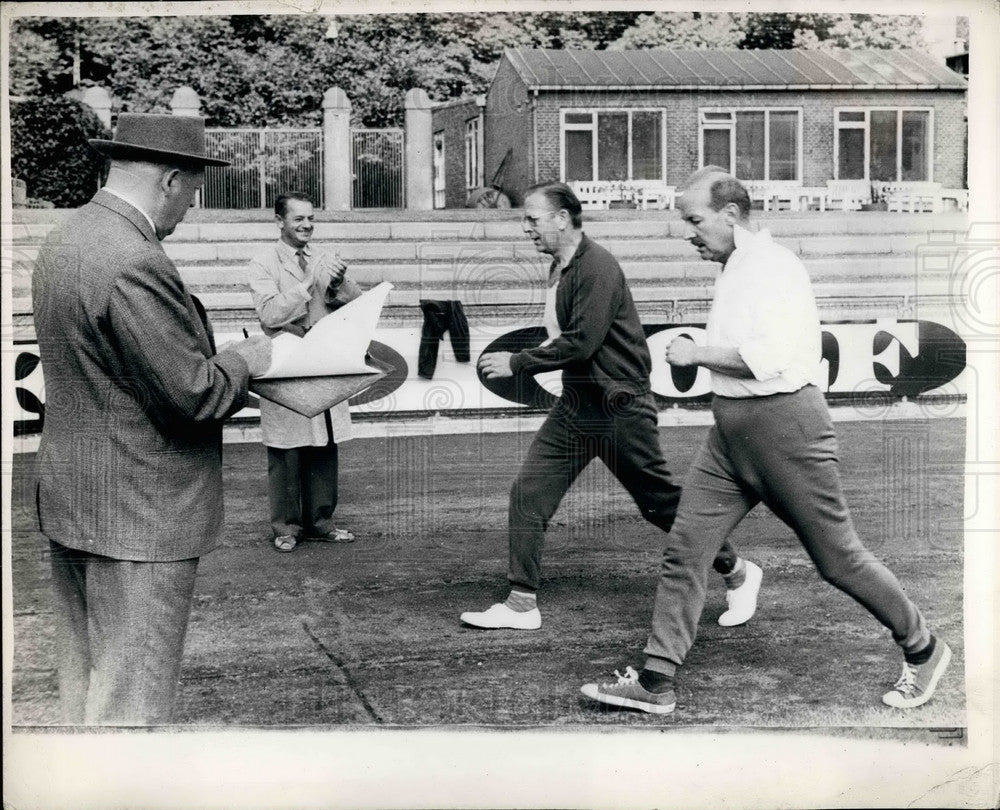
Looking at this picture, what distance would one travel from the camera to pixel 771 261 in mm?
4559

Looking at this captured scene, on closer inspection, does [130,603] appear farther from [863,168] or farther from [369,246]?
[863,168]

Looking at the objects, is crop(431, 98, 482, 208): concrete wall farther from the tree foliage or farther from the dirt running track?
the dirt running track

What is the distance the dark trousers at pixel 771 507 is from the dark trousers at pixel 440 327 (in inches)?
49.8

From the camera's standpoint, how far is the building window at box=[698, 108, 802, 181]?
5.19 meters

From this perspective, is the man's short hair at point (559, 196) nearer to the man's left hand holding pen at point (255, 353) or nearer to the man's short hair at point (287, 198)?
the man's short hair at point (287, 198)

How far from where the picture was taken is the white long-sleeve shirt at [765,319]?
450 centimetres

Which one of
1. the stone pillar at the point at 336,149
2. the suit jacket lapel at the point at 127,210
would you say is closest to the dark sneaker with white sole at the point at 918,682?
the stone pillar at the point at 336,149

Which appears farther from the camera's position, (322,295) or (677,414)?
(677,414)

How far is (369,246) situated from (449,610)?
5.17ft

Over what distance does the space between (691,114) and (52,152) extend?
8.37ft

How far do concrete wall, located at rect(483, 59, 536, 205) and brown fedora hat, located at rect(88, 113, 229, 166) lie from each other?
1.57 meters

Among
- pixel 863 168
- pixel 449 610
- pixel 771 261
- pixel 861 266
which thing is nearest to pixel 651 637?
pixel 449 610

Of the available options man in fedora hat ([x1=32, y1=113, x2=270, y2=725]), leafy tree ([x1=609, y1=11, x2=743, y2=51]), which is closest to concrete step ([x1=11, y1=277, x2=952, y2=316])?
leafy tree ([x1=609, y1=11, x2=743, y2=51])

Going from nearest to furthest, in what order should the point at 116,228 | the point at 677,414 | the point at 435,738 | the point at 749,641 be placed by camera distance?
1. the point at 116,228
2. the point at 435,738
3. the point at 749,641
4. the point at 677,414
